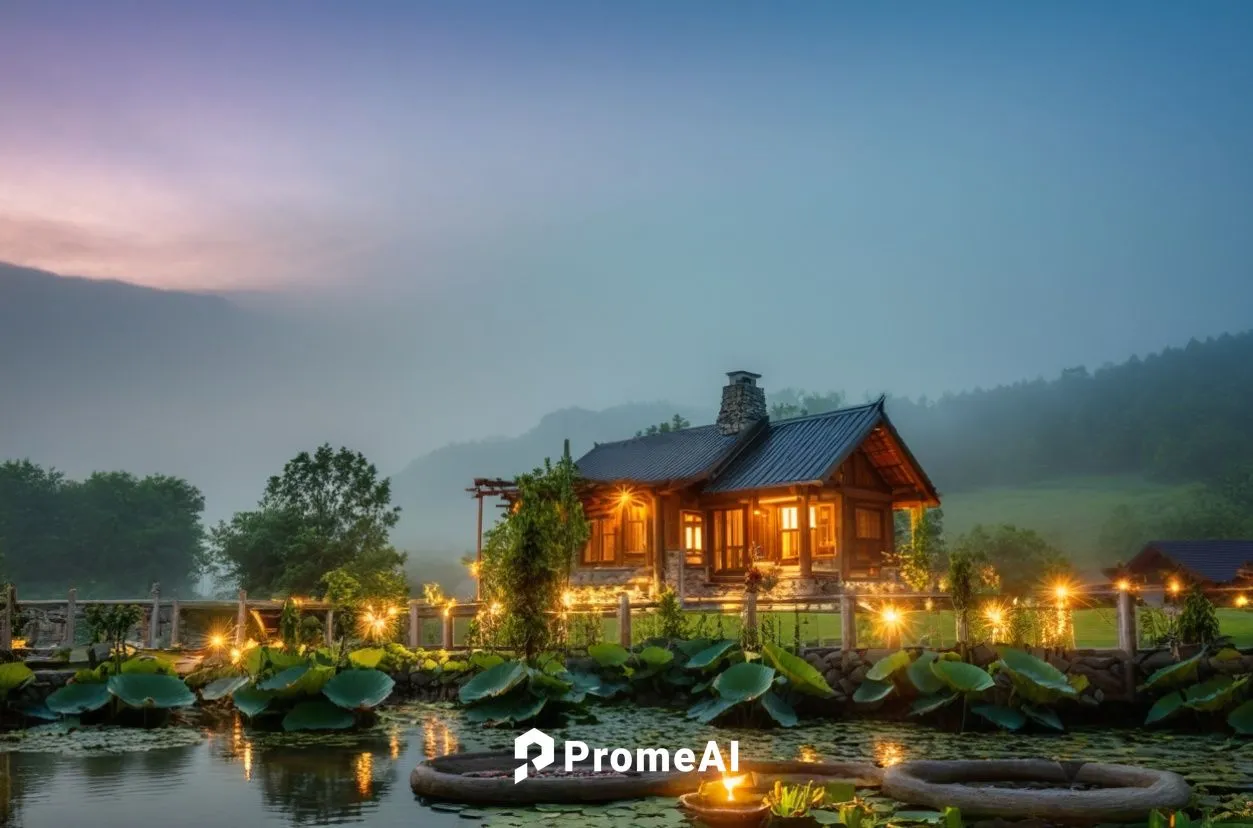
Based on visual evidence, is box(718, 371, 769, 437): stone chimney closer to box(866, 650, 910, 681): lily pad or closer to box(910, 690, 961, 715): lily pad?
box(866, 650, 910, 681): lily pad

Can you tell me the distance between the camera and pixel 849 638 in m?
Answer: 16.4

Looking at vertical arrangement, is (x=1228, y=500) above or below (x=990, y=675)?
above

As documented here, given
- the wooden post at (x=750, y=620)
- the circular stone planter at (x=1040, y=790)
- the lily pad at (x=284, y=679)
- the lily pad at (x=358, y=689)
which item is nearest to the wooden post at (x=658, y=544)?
the wooden post at (x=750, y=620)

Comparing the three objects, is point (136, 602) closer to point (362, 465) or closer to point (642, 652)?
point (642, 652)

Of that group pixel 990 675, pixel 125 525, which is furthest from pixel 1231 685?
pixel 125 525

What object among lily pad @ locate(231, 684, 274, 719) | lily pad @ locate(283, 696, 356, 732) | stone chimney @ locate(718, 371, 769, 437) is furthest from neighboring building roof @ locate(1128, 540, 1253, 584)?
lily pad @ locate(231, 684, 274, 719)

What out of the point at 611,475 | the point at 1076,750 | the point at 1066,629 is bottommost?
the point at 1076,750

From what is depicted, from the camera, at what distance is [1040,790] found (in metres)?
8.77

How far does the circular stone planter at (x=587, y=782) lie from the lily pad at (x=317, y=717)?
197 inches

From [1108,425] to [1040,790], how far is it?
Result: 104971mm

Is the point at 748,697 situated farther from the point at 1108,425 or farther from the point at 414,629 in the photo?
the point at 1108,425

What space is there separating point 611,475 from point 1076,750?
72.9ft

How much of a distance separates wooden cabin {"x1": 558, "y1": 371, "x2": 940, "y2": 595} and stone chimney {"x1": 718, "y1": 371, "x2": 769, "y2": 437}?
41 mm

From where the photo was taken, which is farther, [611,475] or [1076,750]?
[611,475]
